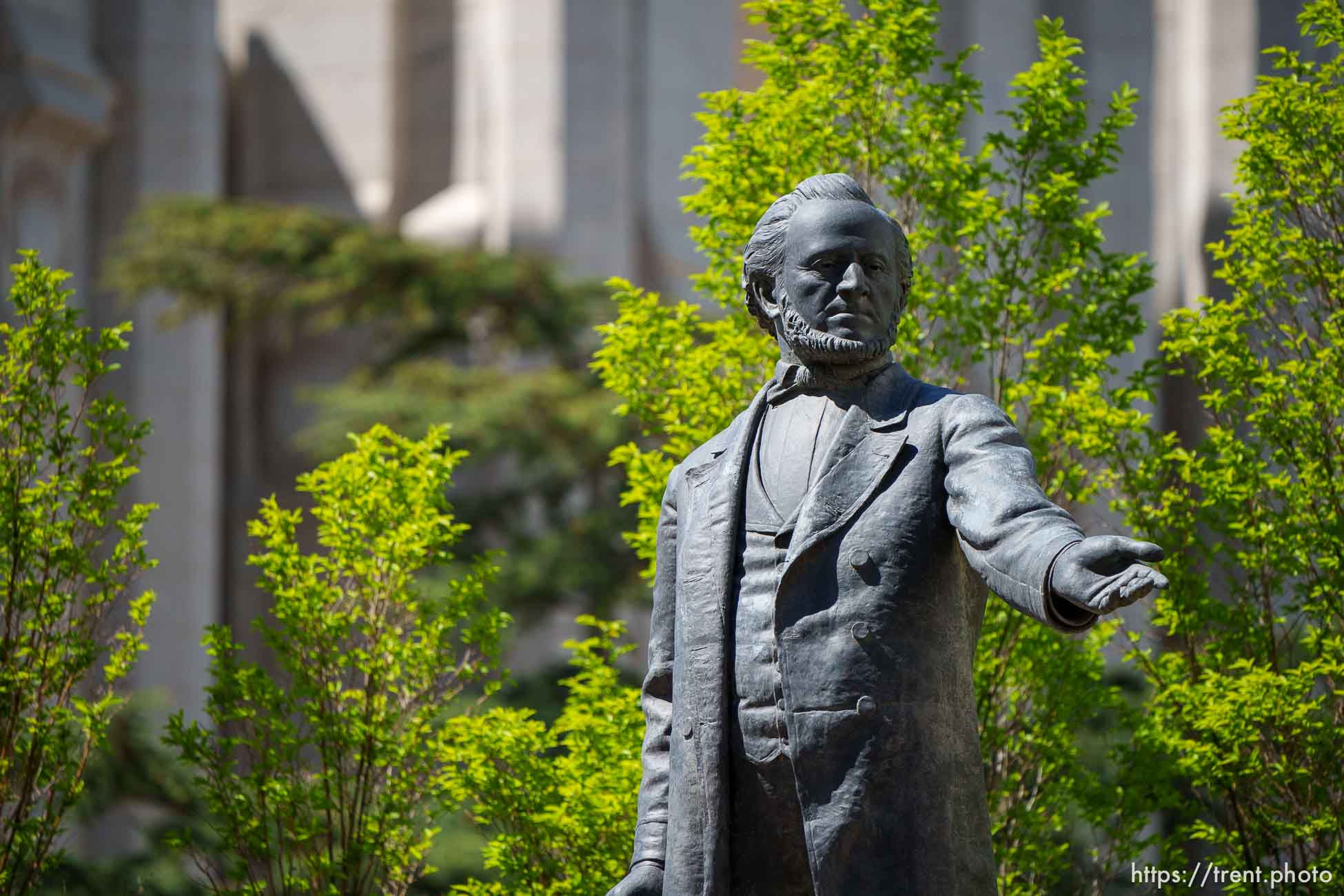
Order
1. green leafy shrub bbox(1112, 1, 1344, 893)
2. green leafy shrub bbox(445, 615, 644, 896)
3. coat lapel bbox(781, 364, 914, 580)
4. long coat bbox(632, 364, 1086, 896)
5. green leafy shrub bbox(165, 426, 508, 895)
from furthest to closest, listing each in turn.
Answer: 1. green leafy shrub bbox(165, 426, 508, 895)
2. green leafy shrub bbox(445, 615, 644, 896)
3. green leafy shrub bbox(1112, 1, 1344, 893)
4. coat lapel bbox(781, 364, 914, 580)
5. long coat bbox(632, 364, 1086, 896)

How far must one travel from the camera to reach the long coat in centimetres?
430

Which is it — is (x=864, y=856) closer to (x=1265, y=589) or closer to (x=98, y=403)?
(x=1265, y=589)

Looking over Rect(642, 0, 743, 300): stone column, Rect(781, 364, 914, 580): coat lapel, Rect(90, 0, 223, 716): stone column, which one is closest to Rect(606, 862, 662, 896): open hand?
Rect(781, 364, 914, 580): coat lapel

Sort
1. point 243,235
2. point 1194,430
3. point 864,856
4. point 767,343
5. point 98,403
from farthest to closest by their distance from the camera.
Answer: point 1194,430 < point 243,235 < point 767,343 < point 98,403 < point 864,856

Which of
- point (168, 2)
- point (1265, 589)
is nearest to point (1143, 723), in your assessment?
point (1265, 589)

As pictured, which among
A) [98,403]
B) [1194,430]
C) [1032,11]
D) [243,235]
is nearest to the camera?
[98,403]

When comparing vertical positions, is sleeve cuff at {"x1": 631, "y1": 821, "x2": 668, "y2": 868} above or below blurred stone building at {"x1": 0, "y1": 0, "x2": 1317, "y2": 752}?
below

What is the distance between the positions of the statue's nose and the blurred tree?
49.5ft

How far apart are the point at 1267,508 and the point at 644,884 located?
4.56 m

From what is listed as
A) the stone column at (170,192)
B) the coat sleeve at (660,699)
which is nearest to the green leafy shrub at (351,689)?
the coat sleeve at (660,699)

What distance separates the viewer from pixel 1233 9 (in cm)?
2394

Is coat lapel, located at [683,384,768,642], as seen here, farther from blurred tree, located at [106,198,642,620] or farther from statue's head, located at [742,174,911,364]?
blurred tree, located at [106,198,642,620]

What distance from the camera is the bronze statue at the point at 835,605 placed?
431 cm

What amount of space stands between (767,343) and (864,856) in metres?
4.78
